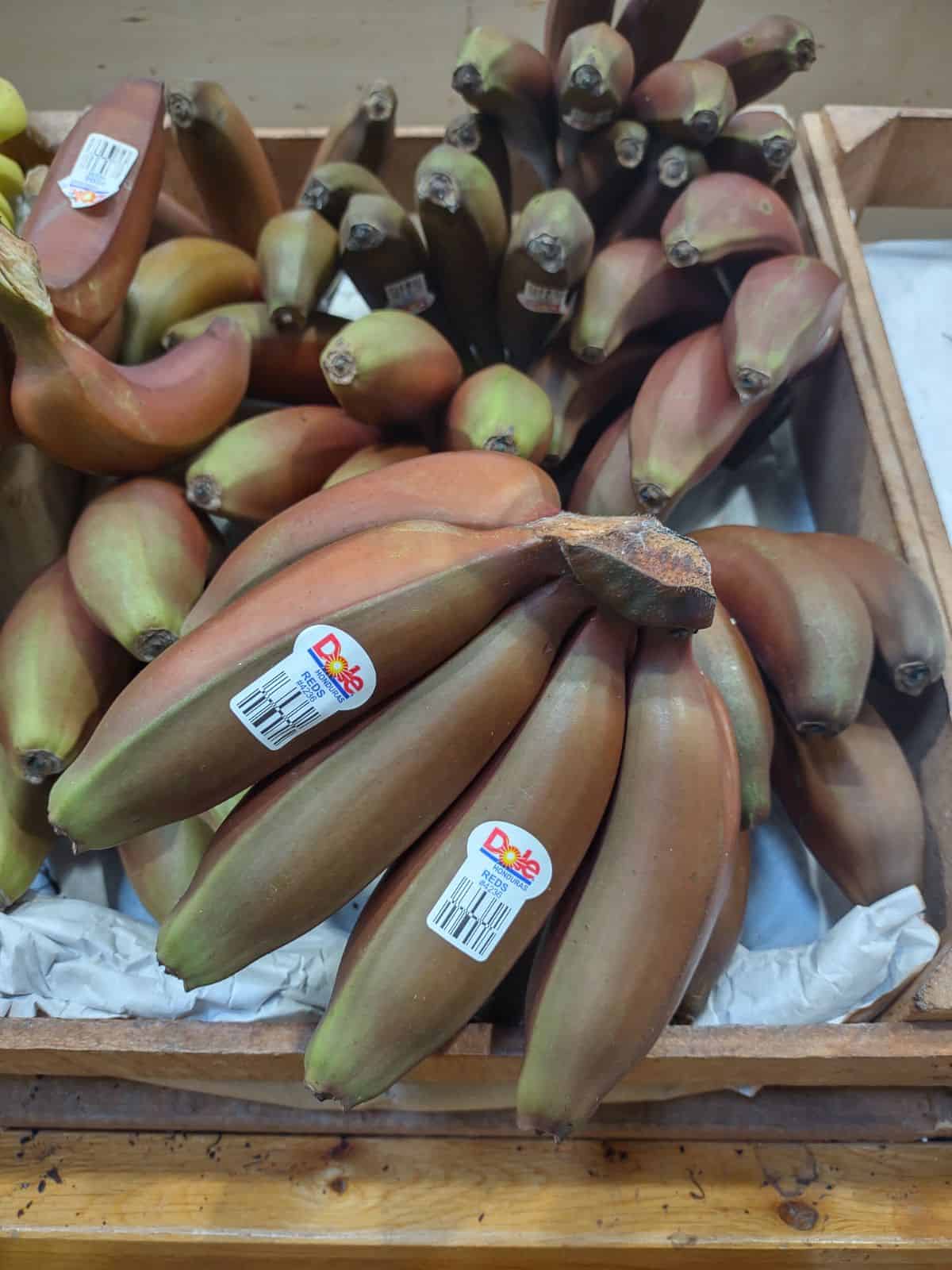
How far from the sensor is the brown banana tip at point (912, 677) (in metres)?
0.69

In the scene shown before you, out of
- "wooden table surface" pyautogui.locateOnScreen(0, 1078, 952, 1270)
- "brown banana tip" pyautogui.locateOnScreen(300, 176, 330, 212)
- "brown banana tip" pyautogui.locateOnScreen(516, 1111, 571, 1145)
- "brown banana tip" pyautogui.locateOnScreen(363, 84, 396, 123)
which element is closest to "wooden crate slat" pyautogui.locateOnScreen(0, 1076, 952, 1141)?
"wooden table surface" pyautogui.locateOnScreen(0, 1078, 952, 1270)

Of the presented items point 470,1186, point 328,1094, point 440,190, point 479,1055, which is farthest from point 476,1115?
point 440,190

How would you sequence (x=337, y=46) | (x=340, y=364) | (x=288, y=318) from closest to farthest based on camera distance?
(x=340, y=364) < (x=288, y=318) < (x=337, y=46)

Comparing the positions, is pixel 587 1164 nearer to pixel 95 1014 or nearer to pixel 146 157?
pixel 95 1014

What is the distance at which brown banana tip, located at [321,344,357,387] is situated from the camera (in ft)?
2.25

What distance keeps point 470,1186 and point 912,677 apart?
51 centimetres

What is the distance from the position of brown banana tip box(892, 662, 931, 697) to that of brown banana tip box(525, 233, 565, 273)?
40 cm

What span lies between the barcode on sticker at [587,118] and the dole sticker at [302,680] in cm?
56

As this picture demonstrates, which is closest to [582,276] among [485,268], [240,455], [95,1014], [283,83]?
[485,268]

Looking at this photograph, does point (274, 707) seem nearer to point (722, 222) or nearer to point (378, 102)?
point (722, 222)

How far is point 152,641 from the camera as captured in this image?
2.11 feet

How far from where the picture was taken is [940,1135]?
72 cm

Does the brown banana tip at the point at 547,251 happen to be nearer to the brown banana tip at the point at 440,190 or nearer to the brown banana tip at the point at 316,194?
the brown banana tip at the point at 440,190

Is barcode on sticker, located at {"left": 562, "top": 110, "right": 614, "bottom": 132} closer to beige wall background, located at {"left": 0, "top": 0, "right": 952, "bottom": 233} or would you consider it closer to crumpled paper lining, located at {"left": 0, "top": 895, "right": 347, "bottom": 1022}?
crumpled paper lining, located at {"left": 0, "top": 895, "right": 347, "bottom": 1022}
